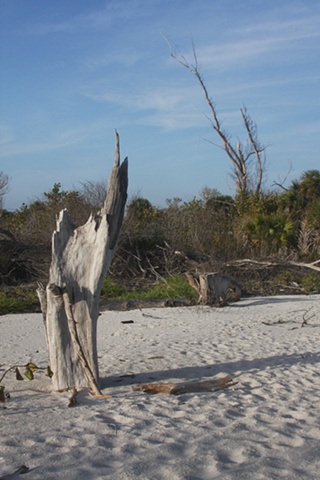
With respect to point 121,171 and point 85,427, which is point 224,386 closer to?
point 85,427

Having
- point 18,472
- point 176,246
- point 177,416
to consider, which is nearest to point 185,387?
point 177,416

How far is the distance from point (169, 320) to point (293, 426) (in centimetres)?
575

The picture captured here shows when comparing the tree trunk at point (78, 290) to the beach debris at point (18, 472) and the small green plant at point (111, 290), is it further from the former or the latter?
the small green plant at point (111, 290)

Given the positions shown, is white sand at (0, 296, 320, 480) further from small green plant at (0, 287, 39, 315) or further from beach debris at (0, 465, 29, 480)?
small green plant at (0, 287, 39, 315)

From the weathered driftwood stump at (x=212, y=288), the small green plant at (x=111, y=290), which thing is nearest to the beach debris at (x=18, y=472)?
A: the weathered driftwood stump at (x=212, y=288)

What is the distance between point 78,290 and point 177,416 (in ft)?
5.24

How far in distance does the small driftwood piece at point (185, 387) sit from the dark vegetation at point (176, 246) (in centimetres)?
641

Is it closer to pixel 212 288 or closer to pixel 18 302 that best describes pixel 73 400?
pixel 212 288

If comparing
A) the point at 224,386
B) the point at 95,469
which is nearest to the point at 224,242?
the point at 224,386

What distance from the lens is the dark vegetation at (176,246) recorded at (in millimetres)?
14562

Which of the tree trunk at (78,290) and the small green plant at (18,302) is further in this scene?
the small green plant at (18,302)

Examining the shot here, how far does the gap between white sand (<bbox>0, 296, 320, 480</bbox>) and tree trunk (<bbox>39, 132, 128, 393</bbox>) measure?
0.30m

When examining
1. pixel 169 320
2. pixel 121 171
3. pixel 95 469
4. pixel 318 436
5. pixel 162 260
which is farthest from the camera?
pixel 162 260

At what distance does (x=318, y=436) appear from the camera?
4.82 meters
